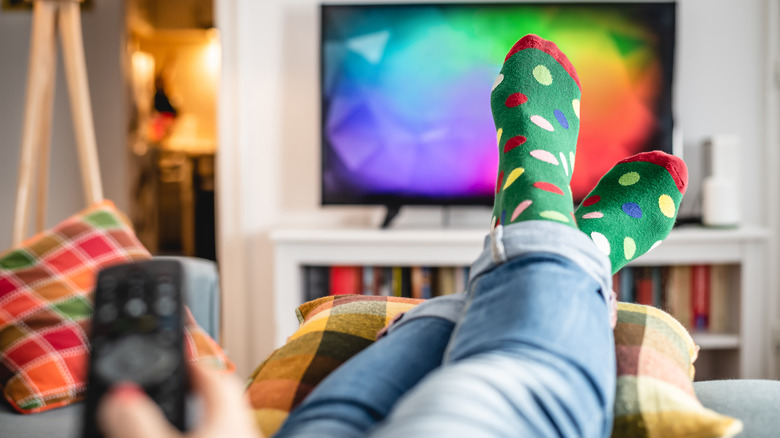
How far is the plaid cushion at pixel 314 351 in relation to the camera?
0.52 metres

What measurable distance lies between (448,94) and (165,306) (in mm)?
1667

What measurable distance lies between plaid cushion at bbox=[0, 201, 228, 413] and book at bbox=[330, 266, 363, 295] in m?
0.74

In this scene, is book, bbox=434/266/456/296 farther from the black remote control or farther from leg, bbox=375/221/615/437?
the black remote control

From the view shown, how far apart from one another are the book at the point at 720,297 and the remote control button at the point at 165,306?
1.84 metres

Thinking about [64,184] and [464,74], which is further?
[64,184]

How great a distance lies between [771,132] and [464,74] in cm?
101

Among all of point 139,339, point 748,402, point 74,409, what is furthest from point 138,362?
point 74,409

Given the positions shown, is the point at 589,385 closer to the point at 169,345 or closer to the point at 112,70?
the point at 169,345

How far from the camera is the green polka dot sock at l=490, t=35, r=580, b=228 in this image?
615mm

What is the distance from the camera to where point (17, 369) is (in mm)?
919

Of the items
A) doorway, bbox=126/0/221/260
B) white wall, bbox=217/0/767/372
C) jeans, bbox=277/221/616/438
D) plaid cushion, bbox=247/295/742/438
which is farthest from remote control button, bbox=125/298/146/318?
doorway, bbox=126/0/221/260

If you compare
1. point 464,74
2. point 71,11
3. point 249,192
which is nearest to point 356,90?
point 464,74

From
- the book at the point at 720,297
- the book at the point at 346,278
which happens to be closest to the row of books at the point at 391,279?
the book at the point at 346,278

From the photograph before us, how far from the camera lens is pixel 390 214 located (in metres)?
1.85
